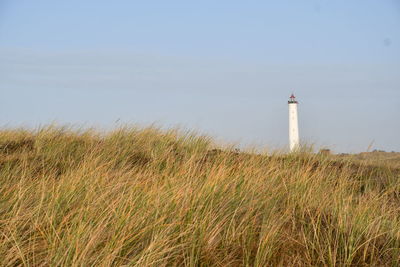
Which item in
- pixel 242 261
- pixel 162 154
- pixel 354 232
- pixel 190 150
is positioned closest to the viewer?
pixel 242 261

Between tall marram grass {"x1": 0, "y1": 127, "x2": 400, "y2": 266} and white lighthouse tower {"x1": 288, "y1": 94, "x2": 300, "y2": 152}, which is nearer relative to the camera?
tall marram grass {"x1": 0, "y1": 127, "x2": 400, "y2": 266}

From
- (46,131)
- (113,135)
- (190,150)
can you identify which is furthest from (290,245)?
(46,131)

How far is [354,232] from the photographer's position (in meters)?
4.22

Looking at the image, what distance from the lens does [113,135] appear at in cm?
952

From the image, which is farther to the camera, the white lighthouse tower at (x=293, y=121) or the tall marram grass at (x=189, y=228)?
the white lighthouse tower at (x=293, y=121)

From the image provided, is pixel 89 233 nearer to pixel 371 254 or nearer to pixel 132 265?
pixel 132 265

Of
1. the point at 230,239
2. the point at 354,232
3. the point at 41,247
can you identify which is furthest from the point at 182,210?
the point at 354,232

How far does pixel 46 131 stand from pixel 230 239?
6605 mm

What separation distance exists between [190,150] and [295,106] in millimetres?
11831

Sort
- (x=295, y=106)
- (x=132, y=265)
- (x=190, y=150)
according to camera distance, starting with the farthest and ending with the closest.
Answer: (x=295, y=106), (x=190, y=150), (x=132, y=265)

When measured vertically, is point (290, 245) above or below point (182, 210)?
below

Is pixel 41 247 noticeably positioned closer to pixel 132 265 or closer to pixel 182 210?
pixel 132 265

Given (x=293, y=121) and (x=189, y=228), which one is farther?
(x=293, y=121)

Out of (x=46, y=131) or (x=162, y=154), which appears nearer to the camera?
(x=162, y=154)
